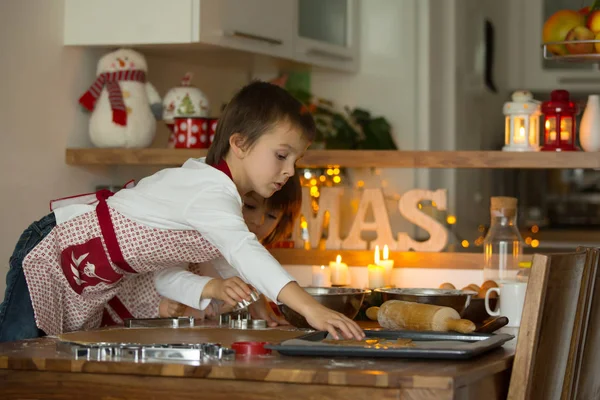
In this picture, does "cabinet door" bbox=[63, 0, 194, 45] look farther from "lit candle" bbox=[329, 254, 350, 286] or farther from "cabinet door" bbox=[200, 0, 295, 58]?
"lit candle" bbox=[329, 254, 350, 286]

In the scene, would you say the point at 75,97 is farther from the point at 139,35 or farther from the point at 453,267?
the point at 453,267

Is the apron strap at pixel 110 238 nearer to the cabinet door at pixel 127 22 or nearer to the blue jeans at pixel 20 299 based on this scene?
the blue jeans at pixel 20 299

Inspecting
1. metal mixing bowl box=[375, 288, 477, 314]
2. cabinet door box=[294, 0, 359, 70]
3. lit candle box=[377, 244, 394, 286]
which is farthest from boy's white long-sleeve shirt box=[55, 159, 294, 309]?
cabinet door box=[294, 0, 359, 70]

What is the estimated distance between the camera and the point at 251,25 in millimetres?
2781

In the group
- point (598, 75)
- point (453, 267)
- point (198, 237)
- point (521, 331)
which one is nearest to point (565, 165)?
point (453, 267)

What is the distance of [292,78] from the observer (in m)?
3.45

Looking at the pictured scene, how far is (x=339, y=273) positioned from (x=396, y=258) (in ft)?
0.55

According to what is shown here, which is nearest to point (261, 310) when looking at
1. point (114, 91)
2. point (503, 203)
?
point (503, 203)

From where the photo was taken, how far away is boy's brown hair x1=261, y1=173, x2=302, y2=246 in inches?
88.5

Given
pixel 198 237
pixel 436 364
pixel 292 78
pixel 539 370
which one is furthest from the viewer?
pixel 292 78

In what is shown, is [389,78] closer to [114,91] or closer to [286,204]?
[114,91]

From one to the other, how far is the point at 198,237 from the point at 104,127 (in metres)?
0.86

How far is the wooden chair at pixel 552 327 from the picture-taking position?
4.47ft

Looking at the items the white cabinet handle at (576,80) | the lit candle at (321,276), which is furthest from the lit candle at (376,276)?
the white cabinet handle at (576,80)
